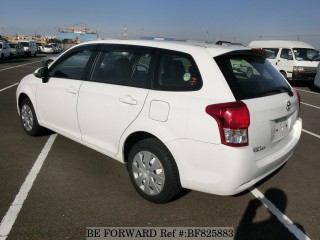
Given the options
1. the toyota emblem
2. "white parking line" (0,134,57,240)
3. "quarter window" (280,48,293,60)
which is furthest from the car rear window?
"quarter window" (280,48,293,60)

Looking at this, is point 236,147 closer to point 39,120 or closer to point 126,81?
point 126,81

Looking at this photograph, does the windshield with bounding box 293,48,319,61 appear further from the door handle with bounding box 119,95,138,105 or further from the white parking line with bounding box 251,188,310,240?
the door handle with bounding box 119,95,138,105

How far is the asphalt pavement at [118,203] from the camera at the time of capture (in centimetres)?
310

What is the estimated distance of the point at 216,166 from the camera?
9.52 feet

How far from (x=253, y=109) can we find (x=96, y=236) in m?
1.83

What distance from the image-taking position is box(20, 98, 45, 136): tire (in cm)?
524

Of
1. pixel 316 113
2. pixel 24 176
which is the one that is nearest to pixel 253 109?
pixel 24 176

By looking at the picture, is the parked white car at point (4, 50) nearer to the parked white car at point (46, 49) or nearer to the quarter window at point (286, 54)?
the parked white car at point (46, 49)

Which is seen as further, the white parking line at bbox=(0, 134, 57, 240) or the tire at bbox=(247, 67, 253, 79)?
the tire at bbox=(247, 67, 253, 79)

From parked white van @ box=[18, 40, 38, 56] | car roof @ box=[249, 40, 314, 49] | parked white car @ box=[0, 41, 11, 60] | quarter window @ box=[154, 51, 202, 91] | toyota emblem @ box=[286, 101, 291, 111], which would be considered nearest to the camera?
quarter window @ box=[154, 51, 202, 91]

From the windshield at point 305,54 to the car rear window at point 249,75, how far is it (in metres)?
11.9

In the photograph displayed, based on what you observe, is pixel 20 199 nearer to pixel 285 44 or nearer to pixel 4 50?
pixel 285 44

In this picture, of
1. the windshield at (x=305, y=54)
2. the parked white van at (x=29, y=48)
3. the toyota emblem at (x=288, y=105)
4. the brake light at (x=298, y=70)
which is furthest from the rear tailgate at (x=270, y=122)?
the parked white van at (x=29, y=48)

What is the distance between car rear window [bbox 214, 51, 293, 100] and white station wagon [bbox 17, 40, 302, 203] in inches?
0.5
